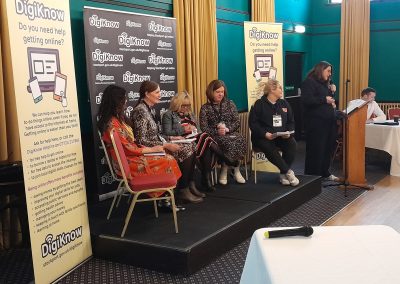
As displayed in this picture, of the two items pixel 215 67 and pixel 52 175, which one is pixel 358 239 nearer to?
pixel 52 175

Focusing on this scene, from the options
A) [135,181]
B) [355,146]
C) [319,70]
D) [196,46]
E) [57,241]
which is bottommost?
[57,241]

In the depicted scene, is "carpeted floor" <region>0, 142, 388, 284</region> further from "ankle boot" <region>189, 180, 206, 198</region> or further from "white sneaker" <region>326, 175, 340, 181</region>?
"white sneaker" <region>326, 175, 340, 181</region>

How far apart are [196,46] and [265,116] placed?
1.38 meters

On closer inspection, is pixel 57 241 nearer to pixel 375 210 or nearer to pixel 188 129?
pixel 188 129

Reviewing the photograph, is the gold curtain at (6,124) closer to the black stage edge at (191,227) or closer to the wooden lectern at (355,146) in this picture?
the black stage edge at (191,227)

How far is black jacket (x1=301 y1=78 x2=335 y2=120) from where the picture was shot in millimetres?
5590

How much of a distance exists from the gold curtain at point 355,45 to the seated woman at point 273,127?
4.10 metres

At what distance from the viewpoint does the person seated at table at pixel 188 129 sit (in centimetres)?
449

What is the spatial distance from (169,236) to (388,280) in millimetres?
2188

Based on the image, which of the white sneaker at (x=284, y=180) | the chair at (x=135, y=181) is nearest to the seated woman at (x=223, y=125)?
the white sneaker at (x=284, y=180)

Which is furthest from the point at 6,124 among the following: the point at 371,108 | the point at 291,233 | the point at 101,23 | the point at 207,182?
the point at 371,108

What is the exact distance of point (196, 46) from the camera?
5.82 m

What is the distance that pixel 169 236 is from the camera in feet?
11.3

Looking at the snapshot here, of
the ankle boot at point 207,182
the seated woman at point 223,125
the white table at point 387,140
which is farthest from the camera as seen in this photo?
the white table at point 387,140
